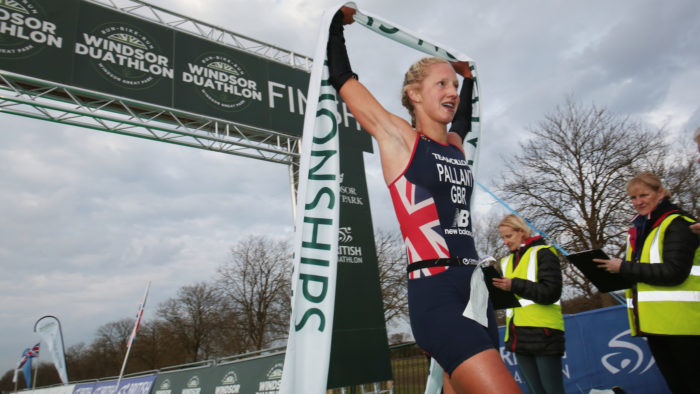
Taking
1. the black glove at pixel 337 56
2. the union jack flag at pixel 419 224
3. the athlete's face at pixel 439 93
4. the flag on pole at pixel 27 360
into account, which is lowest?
the flag on pole at pixel 27 360

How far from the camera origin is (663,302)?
9.23ft

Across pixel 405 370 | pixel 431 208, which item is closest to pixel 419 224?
pixel 431 208

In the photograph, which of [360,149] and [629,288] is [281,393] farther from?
[360,149]

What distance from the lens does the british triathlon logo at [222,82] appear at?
8859 mm

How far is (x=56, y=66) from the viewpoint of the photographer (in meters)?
7.47

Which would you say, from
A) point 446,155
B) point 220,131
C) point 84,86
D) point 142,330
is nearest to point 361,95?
point 446,155

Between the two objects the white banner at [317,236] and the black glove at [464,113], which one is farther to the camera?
the black glove at [464,113]

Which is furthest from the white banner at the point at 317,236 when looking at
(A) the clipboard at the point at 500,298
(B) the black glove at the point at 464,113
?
(A) the clipboard at the point at 500,298

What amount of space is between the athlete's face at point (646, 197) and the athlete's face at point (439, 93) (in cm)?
187

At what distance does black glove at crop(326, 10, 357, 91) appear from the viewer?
7.00 feet

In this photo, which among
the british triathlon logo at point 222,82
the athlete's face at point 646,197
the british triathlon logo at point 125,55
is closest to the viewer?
Result: the athlete's face at point 646,197

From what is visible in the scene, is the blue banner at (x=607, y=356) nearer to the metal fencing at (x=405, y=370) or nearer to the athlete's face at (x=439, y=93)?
the metal fencing at (x=405, y=370)

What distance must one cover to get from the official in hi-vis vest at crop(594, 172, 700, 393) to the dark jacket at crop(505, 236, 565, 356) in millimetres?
385

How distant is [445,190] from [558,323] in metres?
2.13
